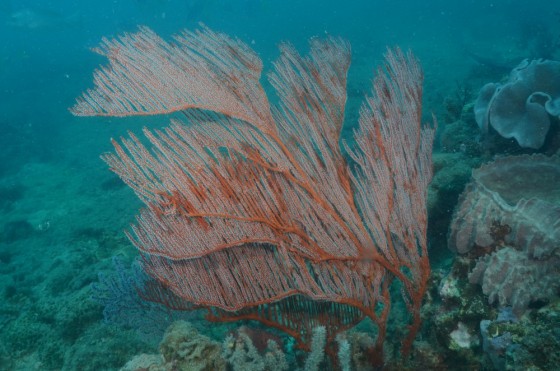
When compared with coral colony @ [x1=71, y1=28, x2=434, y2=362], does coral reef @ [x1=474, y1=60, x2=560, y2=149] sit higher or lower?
higher

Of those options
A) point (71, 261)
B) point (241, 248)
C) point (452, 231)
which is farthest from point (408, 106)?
point (71, 261)

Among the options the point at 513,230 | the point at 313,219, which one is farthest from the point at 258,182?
the point at 513,230

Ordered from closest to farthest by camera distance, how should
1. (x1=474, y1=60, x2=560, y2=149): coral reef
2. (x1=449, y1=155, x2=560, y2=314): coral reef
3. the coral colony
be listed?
the coral colony < (x1=449, y1=155, x2=560, y2=314): coral reef < (x1=474, y1=60, x2=560, y2=149): coral reef

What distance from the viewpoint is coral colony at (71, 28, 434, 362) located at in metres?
2.98

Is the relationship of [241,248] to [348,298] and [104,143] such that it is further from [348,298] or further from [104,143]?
[104,143]

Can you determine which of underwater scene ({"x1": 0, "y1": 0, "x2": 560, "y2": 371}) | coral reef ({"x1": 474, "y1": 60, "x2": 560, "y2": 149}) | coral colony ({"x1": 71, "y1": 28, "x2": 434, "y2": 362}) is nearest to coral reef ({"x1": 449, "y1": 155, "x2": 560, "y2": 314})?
underwater scene ({"x1": 0, "y1": 0, "x2": 560, "y2": 371})

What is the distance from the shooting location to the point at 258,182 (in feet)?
9.94

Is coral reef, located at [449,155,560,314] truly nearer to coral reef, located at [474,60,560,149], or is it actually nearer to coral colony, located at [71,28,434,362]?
coral colony, located at [71,28,434,362]

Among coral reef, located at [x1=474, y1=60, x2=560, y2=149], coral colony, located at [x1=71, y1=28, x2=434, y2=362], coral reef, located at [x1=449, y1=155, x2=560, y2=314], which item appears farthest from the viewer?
coral reef, located at [x1=474, y1=60, x2=560, y2=149]

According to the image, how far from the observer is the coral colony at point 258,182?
298 cm

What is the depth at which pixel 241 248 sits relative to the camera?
10.8 ft

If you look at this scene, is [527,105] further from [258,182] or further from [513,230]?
[258,182]

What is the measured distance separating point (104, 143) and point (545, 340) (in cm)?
2317

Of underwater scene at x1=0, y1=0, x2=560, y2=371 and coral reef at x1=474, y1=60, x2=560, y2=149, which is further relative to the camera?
coral reef at x1=474, y1=60, x2=560, y2=149
